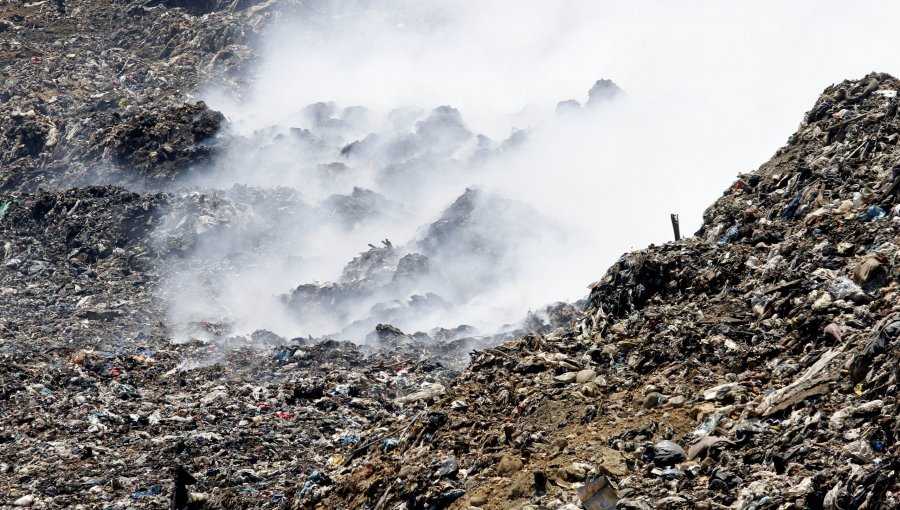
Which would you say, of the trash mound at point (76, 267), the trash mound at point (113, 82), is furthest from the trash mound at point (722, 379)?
the trash mound at point (113, 82)

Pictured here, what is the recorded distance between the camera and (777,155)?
10922mm

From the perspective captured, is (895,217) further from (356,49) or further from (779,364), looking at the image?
(356,49)

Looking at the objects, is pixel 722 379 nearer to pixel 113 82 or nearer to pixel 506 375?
pixel 506 375

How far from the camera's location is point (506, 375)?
28.7 feet

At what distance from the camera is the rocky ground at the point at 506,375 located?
6.09 m

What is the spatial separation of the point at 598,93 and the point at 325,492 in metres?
18.5

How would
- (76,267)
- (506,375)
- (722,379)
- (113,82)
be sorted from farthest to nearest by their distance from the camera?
(113,82) → (76,267) → (506,375) → (722,379)

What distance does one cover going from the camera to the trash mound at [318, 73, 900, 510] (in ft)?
18.7

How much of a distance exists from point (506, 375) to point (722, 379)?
6.99 feet

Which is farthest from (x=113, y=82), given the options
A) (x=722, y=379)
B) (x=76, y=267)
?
(x=722, y=379)

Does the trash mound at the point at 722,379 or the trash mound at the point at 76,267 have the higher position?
the trash mound at the point at 76,267

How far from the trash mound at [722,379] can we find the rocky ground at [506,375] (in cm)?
2

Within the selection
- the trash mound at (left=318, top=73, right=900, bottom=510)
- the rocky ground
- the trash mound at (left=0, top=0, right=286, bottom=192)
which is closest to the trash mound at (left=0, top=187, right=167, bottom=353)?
the rocky ground

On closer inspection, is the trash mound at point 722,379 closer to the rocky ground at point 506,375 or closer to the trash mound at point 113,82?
the rocky ground at point 506,375
